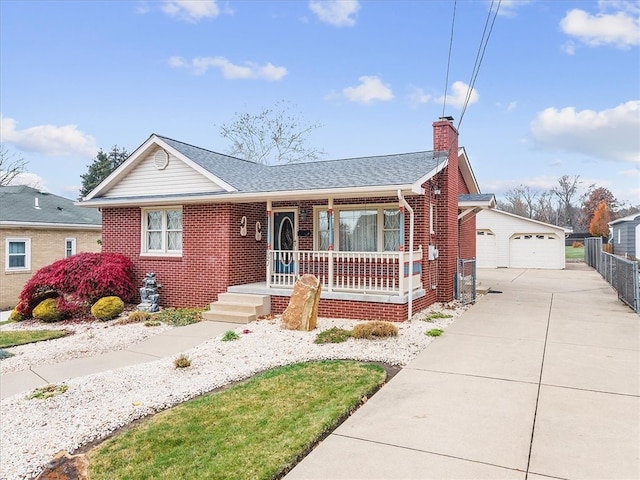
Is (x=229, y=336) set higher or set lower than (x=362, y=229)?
lower

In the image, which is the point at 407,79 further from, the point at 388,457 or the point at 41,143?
the point at 41,143

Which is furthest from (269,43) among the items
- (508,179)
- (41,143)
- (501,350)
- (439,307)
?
(508,179)

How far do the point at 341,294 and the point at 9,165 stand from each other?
33.2m

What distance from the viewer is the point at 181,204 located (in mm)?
12430

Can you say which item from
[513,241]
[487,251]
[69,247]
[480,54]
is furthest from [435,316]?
[513,241]

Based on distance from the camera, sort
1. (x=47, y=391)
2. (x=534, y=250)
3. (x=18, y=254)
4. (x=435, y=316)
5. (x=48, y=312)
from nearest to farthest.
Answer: (x=47, y=391) → (x=435, y=316) → (x=48, y=312) → (x=18, y=254) → (x=534, y=250)

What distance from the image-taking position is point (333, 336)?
8.22 meters

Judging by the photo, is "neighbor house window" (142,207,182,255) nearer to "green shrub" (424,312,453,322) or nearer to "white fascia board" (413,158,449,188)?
"white fascia board" (413,158,449,188)

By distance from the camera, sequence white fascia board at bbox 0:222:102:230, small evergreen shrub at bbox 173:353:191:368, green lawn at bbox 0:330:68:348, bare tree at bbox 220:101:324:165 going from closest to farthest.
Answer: small evergreen shrub at bbox 173:353:191:368
green lawn at bbox 0:330:68:348
white fascia board at bbox 0:222:102:230
bare tree at bbox 220:101:324:165

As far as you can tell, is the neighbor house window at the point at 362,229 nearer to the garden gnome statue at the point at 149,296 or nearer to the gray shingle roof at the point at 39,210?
the garden gnome statue at the point at 149,296

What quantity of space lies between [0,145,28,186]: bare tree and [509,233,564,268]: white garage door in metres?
35.8

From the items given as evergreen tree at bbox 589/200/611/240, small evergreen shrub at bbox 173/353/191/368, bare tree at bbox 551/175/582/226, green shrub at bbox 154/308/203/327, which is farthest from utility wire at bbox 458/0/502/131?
bare tree at bbox 551/175/582/226

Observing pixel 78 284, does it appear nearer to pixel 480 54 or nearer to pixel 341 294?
pixel 341 294

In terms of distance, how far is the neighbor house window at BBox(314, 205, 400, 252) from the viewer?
1185 cm
